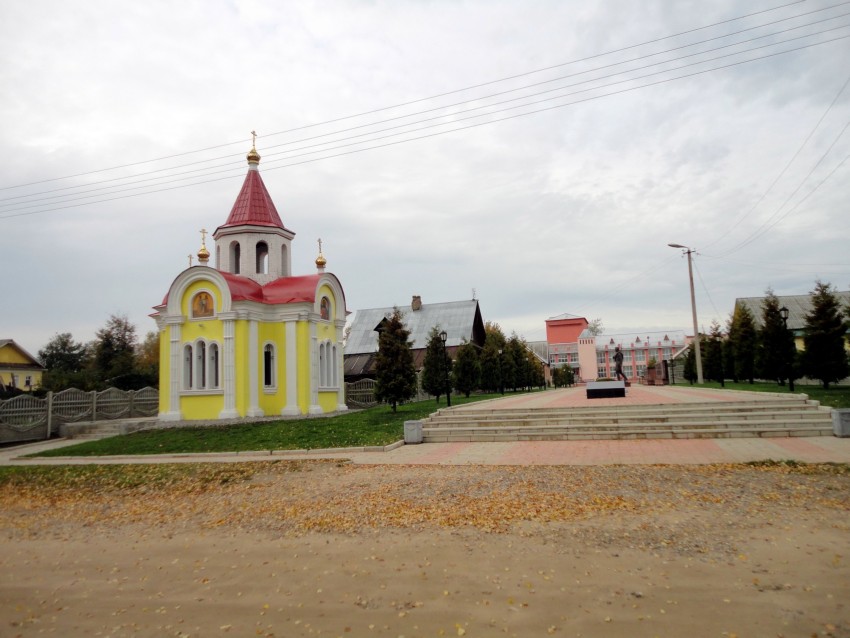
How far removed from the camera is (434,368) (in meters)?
25.6

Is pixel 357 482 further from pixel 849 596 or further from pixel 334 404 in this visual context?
pixel 334 404

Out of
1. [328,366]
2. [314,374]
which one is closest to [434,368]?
[328,366]

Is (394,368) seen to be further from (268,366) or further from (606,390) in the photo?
(606,390)


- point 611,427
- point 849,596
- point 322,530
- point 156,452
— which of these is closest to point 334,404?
point 156,452

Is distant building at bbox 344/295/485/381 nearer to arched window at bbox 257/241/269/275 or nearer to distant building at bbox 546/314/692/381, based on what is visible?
arched window at bbox 257/241/269/275

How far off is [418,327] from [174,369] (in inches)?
1019

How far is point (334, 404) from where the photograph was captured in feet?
81.7

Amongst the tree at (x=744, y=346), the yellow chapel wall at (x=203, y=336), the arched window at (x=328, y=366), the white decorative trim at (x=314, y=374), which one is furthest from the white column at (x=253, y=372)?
the tree at (x=744, y=346)

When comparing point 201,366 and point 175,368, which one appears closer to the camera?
point 175,368

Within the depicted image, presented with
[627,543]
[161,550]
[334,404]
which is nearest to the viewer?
[627,543]

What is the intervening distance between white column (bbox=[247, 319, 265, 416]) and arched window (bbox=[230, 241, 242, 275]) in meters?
4.26

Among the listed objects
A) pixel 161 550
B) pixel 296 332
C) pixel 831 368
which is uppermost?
pixel 296 332

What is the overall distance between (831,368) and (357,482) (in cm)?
2291

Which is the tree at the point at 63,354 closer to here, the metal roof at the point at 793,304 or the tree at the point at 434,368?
the tree at the point at 434,368
